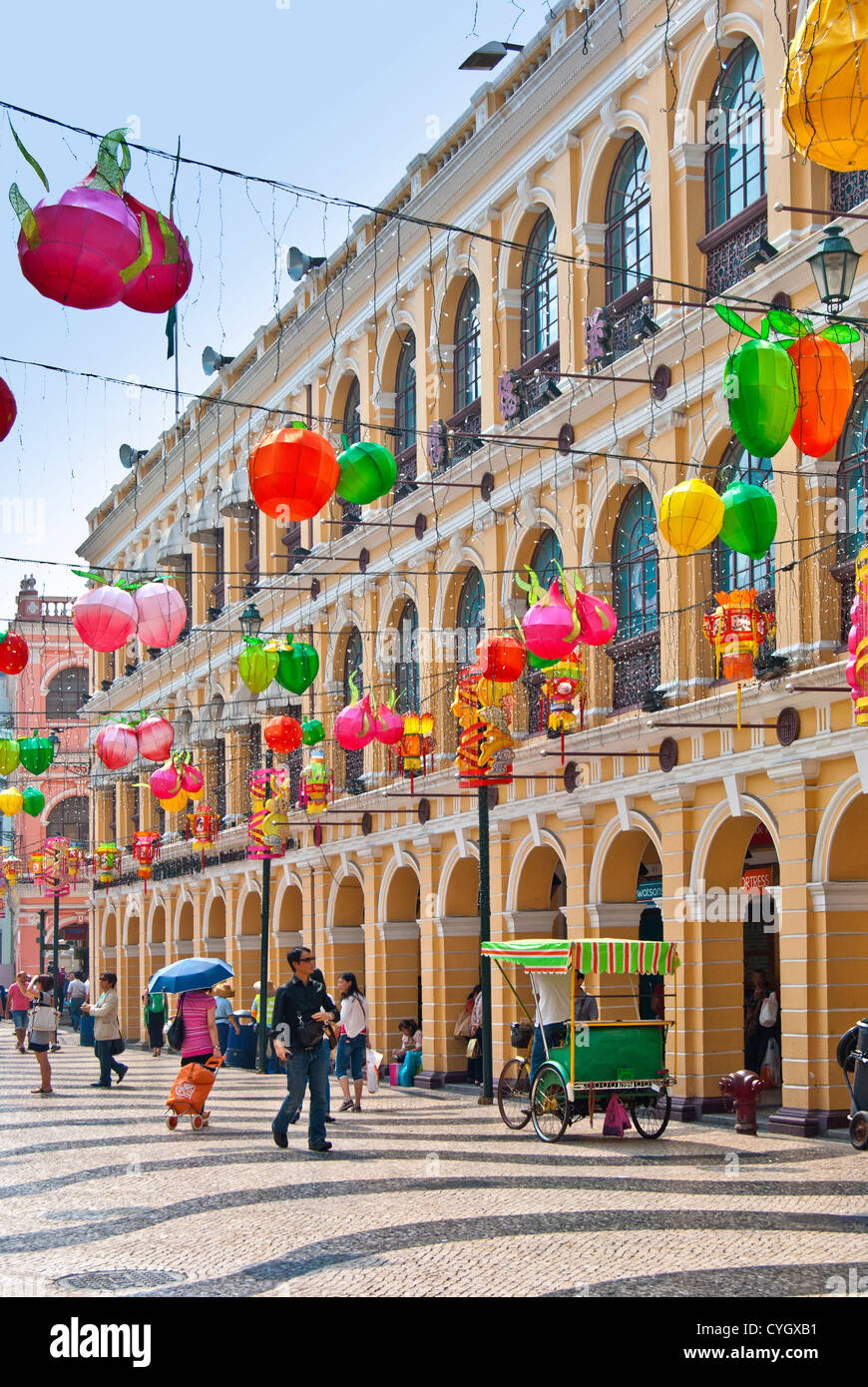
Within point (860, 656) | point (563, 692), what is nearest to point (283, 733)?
point (563, 692)

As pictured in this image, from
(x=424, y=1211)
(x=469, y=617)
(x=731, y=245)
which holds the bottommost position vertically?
(x=424, y=1211)

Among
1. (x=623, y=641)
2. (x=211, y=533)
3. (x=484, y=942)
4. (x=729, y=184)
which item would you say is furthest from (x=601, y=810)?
(x=211, y=533)

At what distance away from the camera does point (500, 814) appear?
24984 mm

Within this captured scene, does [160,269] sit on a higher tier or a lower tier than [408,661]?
higher

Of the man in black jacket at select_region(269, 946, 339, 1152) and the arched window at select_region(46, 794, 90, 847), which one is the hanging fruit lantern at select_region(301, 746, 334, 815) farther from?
the arched window at select_region(46, 794, 90, 847)

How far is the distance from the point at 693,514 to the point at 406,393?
1657cm

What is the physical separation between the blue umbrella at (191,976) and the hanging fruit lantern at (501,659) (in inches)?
176

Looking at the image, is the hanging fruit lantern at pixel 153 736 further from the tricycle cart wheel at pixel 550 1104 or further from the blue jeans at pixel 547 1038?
the tricycle cart wheel at pixel 550 1104

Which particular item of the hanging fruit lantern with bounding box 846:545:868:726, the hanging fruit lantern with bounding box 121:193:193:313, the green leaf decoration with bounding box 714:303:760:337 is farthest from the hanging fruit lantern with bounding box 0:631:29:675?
the green leaf decoration with bounding box 714:303:760:337

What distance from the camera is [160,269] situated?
10.7 metres

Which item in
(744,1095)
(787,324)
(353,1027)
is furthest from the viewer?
(353,1027)

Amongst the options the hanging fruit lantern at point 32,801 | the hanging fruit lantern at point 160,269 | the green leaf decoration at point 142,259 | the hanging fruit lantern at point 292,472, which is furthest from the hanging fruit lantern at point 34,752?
the green leaf decoration at point 142,259

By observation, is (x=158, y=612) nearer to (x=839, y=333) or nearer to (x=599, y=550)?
(x=599, y=550)

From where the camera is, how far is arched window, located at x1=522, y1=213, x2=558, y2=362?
2466 centimetres
